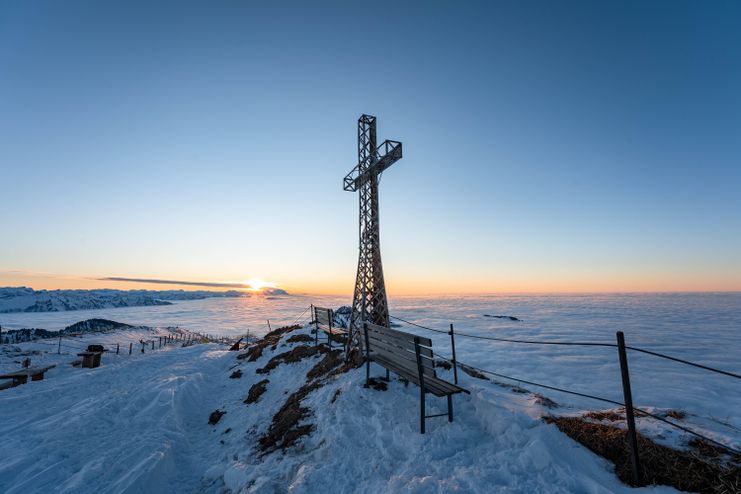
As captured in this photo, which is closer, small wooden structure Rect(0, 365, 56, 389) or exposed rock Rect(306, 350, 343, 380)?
exposed rock Rect(306, 350, 343, 380)

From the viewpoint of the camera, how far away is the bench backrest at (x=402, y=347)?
5941mm

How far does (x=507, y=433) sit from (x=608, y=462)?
Answer: 1.26 meters

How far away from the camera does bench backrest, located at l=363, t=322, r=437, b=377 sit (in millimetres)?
5941

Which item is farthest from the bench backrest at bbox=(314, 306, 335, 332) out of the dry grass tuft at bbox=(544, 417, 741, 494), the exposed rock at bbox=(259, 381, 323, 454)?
the dry grass tuft at bbox=(544, 417, 741, 494)

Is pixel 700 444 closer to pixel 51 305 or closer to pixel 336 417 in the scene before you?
pixel 336 417

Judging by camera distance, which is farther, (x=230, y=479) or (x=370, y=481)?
(x=230, y=479)

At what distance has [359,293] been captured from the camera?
36.7 ft

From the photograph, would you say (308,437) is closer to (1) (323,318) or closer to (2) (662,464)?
(2) (662,464)

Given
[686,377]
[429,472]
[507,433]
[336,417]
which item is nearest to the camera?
[429,472]

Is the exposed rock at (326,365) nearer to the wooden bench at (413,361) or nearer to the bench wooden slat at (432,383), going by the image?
the wooden bench at (413,361)

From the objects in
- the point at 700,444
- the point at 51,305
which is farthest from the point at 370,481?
the point at 51,305

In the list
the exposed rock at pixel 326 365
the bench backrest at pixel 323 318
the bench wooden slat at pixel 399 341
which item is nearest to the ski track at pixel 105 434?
the exposed rock at pixel 326 365

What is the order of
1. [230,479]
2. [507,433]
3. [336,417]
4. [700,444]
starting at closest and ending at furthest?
[700,444] < [507,433] < [230,479] < [336,417]

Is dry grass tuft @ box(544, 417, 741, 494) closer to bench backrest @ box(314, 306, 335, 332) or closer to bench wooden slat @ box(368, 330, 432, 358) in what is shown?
bench wooden slat @ box(368, 330, 432, 358)
